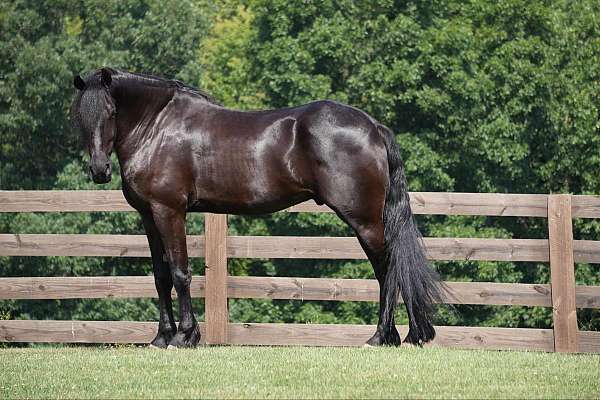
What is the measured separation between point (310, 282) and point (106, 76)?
115 inches

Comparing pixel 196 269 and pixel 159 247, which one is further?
pixel 196 269

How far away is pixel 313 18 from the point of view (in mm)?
24906

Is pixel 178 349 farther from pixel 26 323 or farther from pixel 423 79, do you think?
pixel 423 79

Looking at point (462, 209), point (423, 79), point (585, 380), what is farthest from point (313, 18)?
point (585, 380)

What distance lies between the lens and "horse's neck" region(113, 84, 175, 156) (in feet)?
26.8

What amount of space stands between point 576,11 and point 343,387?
74.3 ft

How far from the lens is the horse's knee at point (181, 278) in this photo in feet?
26.6

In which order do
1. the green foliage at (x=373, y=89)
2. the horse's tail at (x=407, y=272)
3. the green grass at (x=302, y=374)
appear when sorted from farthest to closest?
the green foliage at (x=373, y=89) < the horse's tail at (x=407, y=272) < the green grass at (x=302, y=374)

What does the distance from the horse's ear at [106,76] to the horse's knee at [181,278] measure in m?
1.70

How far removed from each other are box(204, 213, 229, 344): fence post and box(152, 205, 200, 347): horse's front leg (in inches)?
→ 44.1

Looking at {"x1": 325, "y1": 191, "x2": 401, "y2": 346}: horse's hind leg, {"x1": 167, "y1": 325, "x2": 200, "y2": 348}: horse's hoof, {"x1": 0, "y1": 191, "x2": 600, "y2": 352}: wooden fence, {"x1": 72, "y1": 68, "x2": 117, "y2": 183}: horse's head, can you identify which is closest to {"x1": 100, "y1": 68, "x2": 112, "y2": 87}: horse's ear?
{"x1": 72, "y1": 68, "x2": 117, "y2": 183}: horse's head

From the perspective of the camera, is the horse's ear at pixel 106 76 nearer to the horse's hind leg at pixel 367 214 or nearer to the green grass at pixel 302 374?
the horse's hind leg at pixel 367 214

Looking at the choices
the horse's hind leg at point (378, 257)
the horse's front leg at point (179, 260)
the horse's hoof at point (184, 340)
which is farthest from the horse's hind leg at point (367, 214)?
the horse's hoof at point (184, 340)

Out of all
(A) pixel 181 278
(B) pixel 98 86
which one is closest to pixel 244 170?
(A) pixel 181 278
